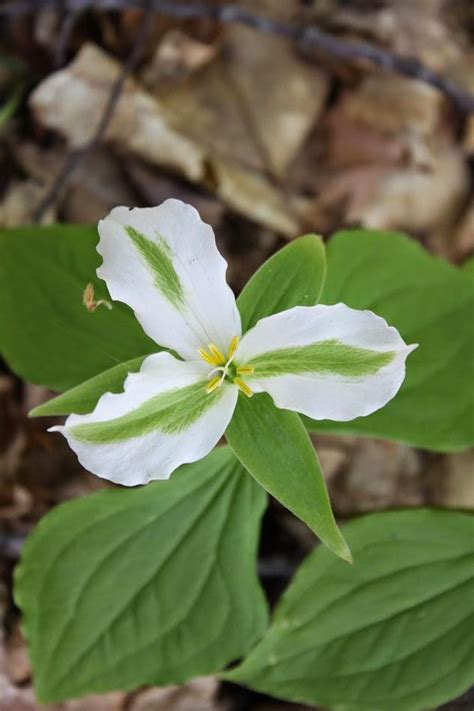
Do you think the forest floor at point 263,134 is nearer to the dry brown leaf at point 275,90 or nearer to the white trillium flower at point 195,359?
the dry brown leaf at point 275,90

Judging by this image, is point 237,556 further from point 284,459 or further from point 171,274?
point 171,274

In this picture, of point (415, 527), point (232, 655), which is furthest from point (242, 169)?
point (232, 655)

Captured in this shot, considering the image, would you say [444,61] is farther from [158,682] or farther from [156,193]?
[158,682]

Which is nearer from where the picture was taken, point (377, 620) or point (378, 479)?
point (377, 620)

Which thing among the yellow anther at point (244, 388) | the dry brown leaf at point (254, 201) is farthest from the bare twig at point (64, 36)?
the yellow anther at point (244, 388)

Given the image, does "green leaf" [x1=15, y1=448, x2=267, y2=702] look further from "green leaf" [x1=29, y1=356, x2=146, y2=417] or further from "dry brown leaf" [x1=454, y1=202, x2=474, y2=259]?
"dry brown leaf" [x1=454, y1=202, x2=474, y2=259]

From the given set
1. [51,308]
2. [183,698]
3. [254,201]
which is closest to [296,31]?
[254,201]
